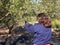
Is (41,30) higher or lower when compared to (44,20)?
lower

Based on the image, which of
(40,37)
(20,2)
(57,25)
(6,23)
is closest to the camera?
(40,37)

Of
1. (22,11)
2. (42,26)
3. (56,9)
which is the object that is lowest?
(56,9)

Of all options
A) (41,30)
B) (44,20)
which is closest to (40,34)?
(41,30)

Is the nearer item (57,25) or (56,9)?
(56,9)

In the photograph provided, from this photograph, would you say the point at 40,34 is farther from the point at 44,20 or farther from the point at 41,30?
the point at 44,20

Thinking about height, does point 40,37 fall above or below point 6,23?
above

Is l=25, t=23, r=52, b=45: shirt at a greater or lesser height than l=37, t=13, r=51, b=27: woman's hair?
lesser

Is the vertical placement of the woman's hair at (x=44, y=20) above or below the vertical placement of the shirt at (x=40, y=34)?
above

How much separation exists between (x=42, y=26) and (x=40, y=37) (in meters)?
0.18

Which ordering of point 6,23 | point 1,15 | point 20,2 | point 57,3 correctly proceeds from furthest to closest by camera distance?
point 57,3, point 6,23, point 1,15, point 20,2

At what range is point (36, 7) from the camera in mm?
12914

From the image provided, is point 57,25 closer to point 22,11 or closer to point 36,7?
point 36,7

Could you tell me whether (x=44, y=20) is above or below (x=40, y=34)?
above

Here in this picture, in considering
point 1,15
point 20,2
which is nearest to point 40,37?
point 20,2
